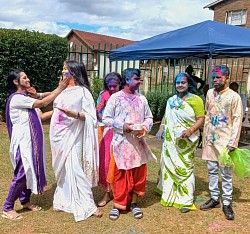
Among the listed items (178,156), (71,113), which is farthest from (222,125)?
(71,113)

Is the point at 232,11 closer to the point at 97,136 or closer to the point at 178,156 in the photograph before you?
the point at 178,156

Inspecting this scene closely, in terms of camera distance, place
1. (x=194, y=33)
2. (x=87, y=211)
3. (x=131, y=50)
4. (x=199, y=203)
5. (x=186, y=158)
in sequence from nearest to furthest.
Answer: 1. (x=87, y=211)
2. (x=186, y=158)
3. (x=199, y=203)
4. (x=194, y=33)
5. (x=131, y=50)

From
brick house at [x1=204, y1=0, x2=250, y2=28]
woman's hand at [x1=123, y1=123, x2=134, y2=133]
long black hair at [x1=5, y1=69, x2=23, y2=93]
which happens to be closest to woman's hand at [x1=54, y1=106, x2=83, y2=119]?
woman's hand at [x1=123, y1=123, x2=134, y2=133]

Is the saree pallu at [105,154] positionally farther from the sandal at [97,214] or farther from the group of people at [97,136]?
the sandal at [97,214]

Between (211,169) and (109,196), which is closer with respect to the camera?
(211,169)

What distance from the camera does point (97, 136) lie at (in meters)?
3.68

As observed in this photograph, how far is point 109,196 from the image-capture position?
418 centimetres

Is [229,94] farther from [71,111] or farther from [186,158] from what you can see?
[71,111]

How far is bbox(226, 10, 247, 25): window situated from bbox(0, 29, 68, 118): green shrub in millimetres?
17099

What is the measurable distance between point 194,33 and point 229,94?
109 inches

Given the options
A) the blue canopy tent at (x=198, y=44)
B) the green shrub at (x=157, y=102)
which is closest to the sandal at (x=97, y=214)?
the blue canopy tent at (x=198, y=44)

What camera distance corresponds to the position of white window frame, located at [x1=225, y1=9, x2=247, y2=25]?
75.0 feet

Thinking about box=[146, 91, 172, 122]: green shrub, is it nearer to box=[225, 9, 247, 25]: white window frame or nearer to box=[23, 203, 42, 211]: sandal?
box=[23, 203, 42, 211]: sandal

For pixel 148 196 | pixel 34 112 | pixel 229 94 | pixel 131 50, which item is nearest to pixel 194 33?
pixel 131 50
